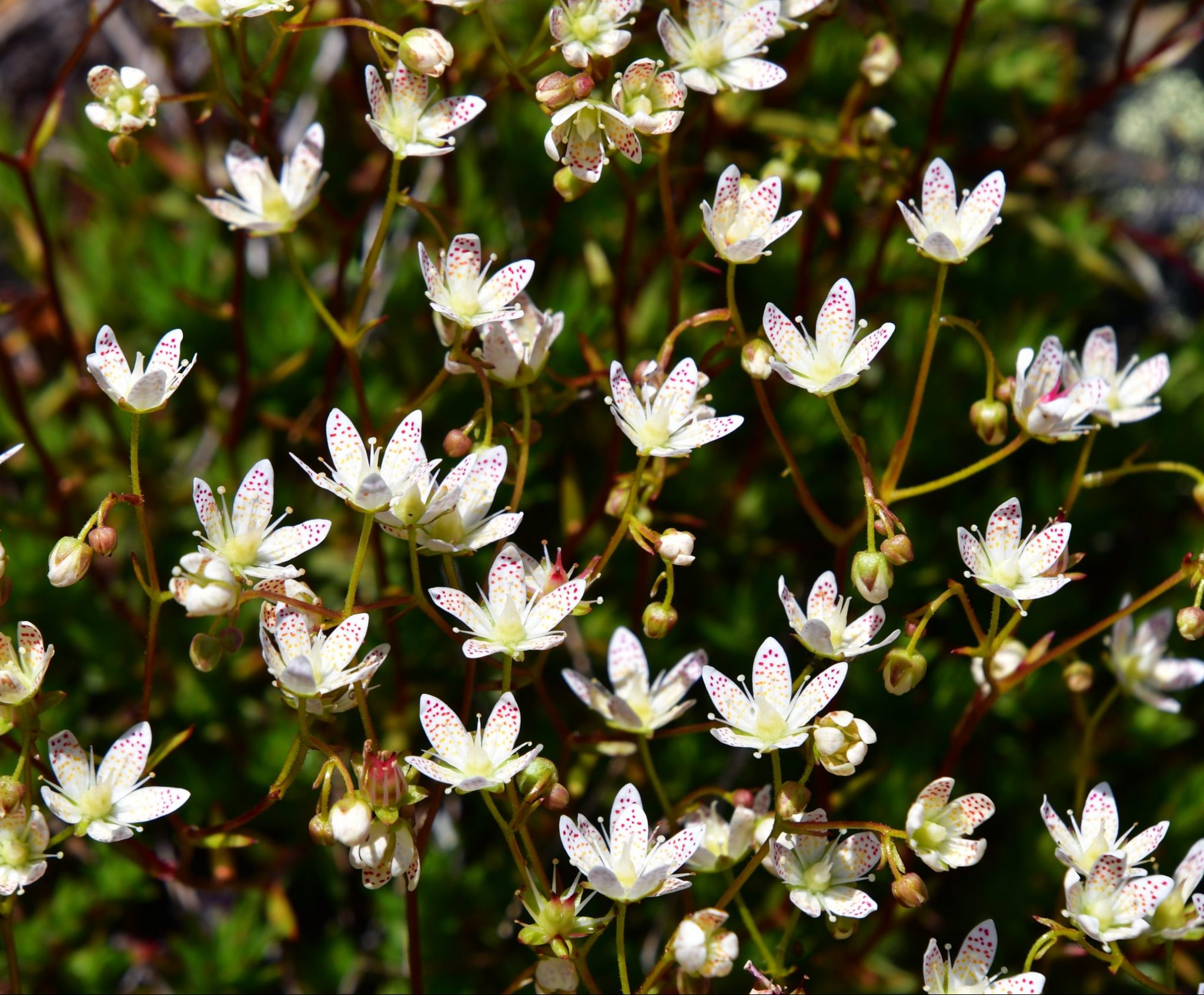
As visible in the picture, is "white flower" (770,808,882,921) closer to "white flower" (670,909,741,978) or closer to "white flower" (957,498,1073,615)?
"white flower" (670,909,741,978)

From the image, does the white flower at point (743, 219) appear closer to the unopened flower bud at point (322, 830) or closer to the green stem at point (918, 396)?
the green stem at point (918, 396)

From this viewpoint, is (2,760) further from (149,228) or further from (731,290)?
(731,290)

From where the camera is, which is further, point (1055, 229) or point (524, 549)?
point (1055, 229)

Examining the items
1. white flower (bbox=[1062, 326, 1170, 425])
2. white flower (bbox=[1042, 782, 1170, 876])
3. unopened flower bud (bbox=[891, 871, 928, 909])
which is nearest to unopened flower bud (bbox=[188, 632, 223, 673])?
unopened flower bud (bbox=[891, 871, 928, 909])

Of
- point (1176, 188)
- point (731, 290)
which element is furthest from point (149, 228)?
point (1176, 188)

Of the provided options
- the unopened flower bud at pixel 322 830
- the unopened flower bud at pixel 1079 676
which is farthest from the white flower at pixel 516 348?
the unopened flower bud at pixel 1079 676

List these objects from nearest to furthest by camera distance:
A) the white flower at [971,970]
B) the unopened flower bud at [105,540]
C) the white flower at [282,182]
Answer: the unopened flower bud at [105,540], the white flower at [971,970], the white flower at [282,182]
